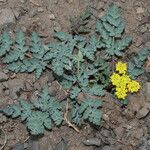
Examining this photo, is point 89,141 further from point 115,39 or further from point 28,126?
point 115,39

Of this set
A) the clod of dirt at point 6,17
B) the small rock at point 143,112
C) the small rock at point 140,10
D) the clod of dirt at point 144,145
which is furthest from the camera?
the small rock at point 140,10

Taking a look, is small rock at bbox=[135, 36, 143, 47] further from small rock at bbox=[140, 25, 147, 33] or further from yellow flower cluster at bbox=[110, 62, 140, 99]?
yellow flower cluster at bbox=[110, 62, 140, 99]

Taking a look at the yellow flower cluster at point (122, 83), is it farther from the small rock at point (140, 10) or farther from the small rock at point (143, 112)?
the small rock at point (140, 10)

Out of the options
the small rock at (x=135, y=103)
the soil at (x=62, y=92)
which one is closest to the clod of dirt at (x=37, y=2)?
the soil at (x=62, y=92)

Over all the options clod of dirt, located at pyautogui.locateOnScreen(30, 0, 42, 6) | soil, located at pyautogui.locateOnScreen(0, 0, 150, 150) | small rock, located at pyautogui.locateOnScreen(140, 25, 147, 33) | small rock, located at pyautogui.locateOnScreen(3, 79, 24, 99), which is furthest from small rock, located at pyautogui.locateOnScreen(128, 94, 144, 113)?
clod of dirt, located at pyautogui.locateOnScreen(30, 0, 42, 6)

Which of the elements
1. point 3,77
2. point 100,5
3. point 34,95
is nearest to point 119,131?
point 34,95

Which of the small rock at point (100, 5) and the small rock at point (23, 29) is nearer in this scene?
the small rock at point (23, 29)

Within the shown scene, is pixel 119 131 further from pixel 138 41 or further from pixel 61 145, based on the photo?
pixel 138 41
